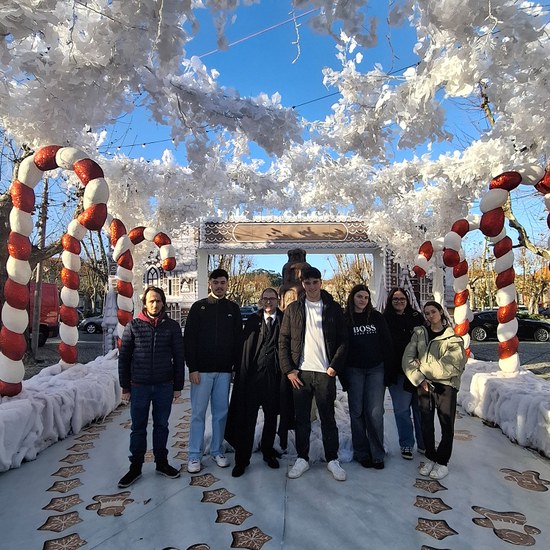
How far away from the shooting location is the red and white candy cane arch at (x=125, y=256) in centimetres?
621

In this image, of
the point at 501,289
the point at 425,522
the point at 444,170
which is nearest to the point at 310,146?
the point at 444,170

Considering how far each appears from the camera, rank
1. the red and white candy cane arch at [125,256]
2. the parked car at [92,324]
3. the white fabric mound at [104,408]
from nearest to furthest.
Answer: the white fabric mound at [104,408], the red and white candy cane arch at [125,256], the parked car at [92,324]

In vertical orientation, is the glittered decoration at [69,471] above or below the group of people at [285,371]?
below

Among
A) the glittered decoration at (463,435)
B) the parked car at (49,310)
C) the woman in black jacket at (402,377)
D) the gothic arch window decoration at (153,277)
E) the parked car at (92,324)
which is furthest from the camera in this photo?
the parked car at (92,324)

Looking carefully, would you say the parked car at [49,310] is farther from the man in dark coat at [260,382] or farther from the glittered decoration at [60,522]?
the glittered decoration at [60,522]

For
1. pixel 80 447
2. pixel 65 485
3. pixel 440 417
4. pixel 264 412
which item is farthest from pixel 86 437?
pixel 440 417

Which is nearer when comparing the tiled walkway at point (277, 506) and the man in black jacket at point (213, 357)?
the tiled walkway at point (277, 506)

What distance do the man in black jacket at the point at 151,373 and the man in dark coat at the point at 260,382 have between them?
1.59 ft

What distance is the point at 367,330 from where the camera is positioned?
135 inches

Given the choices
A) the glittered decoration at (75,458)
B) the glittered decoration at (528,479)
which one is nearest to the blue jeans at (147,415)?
the glittered decoration at (75,458)

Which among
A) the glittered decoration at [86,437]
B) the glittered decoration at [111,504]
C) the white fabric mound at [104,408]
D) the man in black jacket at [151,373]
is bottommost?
the glittered decoration at [86,437]

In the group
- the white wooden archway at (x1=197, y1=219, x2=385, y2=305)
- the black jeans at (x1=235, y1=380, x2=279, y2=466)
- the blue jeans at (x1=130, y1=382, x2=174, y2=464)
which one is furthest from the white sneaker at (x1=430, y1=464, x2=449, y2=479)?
the white wooden archway at (x1=197, y1=219, x2=385, y2=305)

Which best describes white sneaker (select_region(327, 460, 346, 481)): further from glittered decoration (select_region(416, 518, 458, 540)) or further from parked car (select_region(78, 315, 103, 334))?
parked car (select_region(78, 315, 103, 334))

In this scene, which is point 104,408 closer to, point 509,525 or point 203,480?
point 203,480
